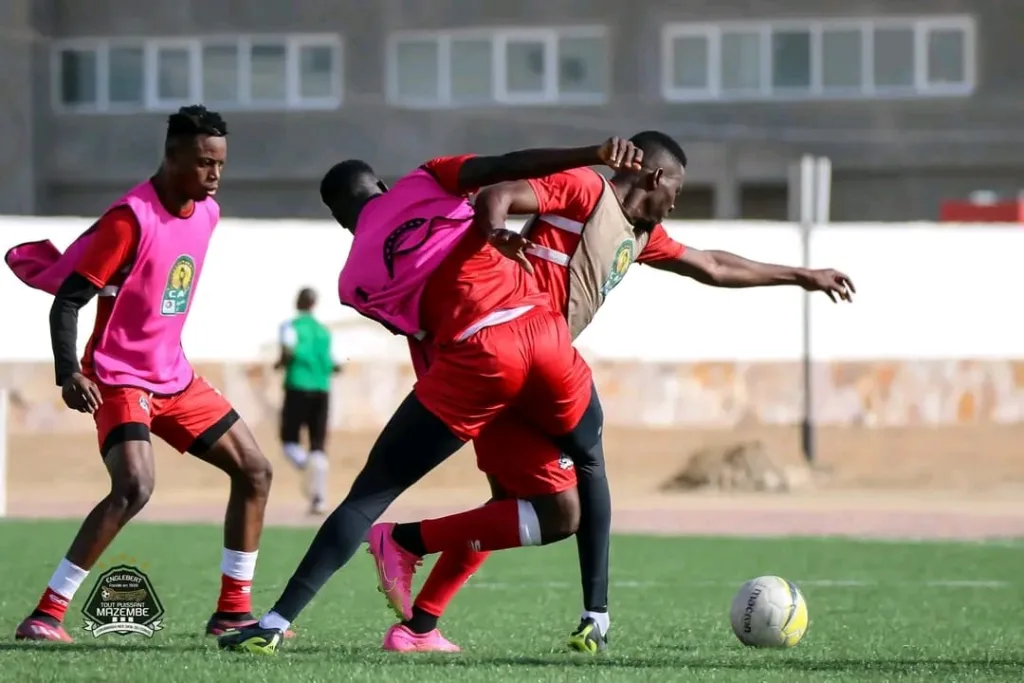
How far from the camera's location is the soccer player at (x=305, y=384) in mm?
17281

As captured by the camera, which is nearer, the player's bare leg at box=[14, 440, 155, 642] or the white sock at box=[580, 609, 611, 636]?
the white sock at box=[580, 609, 611, 636]

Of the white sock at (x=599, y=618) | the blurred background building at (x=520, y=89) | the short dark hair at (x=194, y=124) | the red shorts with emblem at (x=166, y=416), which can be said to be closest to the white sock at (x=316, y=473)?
the red shorts with emblem at (x=166, y=416)

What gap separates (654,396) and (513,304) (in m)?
18.3

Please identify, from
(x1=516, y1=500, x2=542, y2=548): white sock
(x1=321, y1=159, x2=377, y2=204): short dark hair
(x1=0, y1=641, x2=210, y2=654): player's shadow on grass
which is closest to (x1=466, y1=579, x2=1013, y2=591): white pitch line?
(x1=0, y1=641, x2=210, y2=654): player's shadow on grass

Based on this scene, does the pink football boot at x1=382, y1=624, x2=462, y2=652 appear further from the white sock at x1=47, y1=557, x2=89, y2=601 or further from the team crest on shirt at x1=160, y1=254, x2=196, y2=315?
the team crest on shirt at x1=160, y1=254, x2=196, y2=315

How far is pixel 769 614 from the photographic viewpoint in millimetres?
7359

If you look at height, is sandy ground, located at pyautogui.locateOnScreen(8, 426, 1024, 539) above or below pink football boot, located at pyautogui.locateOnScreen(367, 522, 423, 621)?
below

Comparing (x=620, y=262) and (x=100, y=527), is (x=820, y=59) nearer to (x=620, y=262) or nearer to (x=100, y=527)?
(x=620, y=262)

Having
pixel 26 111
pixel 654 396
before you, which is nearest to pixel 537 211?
pixel 654 396

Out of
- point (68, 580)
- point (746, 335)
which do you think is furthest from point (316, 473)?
point (68, 580)

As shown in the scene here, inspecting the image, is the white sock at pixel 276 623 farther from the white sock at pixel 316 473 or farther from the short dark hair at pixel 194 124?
the white sock at pixel 316 473

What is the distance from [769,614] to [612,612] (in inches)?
83.5

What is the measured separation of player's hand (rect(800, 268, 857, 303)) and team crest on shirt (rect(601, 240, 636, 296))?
0.89m

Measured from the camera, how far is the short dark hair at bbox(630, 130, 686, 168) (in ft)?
22.6
